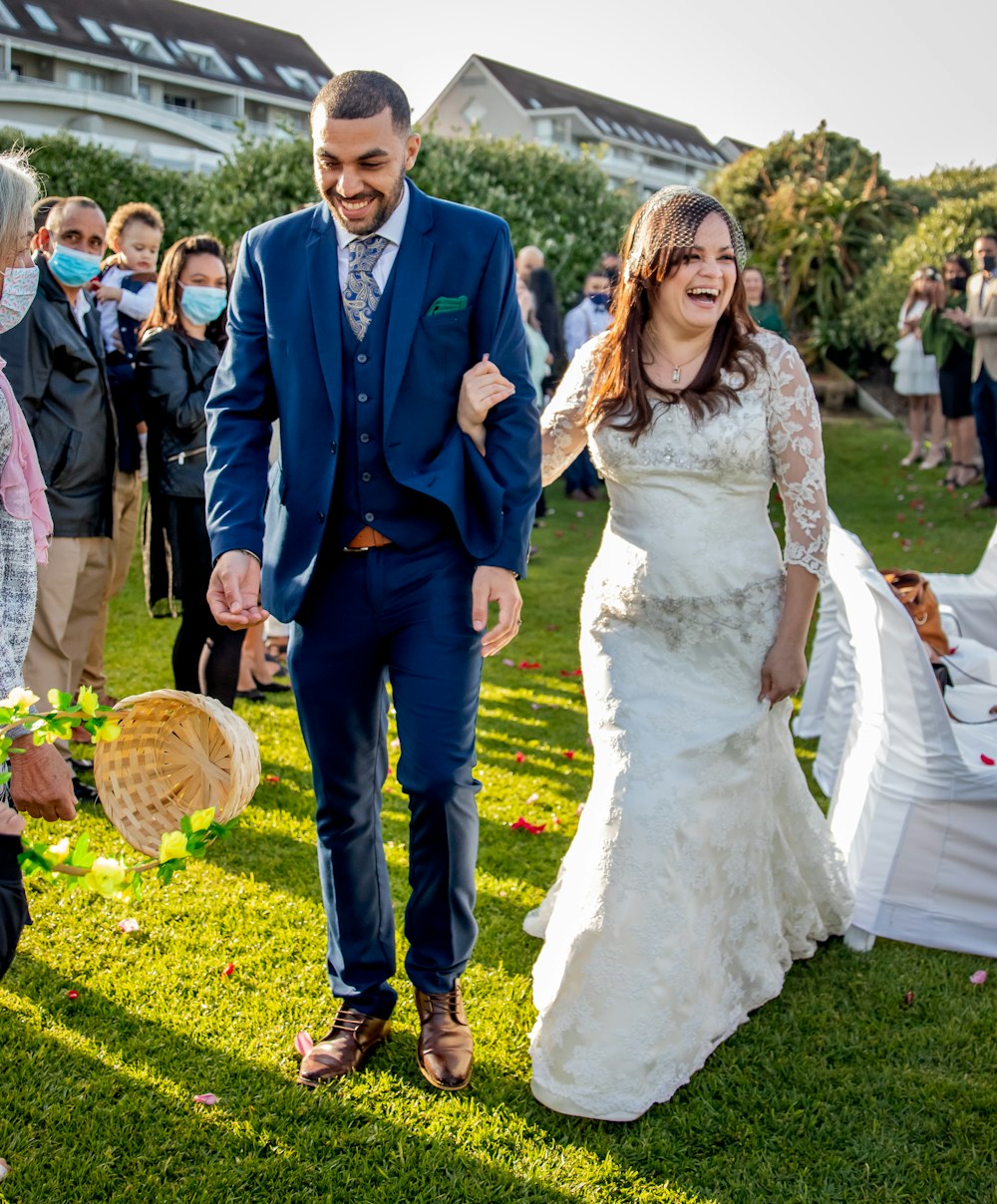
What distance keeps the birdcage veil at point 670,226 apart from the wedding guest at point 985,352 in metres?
9.81

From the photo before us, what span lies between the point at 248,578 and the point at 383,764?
708 mm

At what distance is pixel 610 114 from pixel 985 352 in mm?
48815

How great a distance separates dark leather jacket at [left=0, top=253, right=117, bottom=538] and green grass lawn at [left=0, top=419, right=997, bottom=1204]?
1402 mm

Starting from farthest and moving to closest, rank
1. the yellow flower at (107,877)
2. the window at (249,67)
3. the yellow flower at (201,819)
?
the window at (249,67) < the yellow flower at (201,819) < the yellow flower at (107,877)

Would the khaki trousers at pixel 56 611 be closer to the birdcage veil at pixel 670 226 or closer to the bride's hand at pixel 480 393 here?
the bride's hand at pixel 480 393

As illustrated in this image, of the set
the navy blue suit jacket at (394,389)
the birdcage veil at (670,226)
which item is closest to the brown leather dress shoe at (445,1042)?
the navy blue suit jacket at (394,389)

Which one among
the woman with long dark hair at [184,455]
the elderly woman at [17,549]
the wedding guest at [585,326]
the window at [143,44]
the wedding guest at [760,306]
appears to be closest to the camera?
the elderly woman at [17,549]

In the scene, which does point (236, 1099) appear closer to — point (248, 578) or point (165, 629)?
point (248, 578)

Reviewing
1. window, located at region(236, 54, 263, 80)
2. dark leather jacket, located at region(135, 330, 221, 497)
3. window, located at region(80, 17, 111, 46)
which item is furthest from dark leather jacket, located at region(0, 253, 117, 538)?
window, located at region(236, 54, 263, 80)

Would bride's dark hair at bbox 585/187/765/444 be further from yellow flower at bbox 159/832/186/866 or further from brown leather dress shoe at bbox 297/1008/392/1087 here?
yellow flower at bbox 159/832/186/866

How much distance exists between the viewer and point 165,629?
842cm

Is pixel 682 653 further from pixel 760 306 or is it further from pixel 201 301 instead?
pixel 760 306

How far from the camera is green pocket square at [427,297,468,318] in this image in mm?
3004

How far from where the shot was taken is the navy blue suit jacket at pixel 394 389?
300cm
